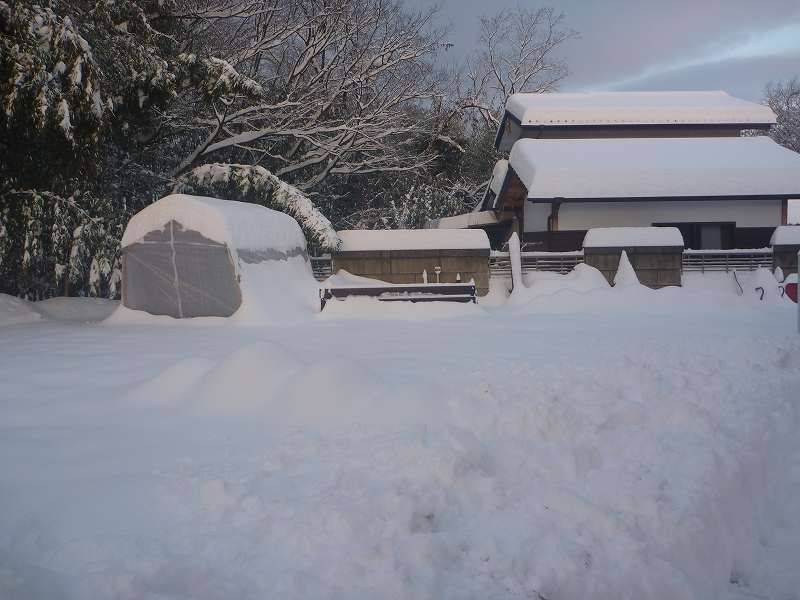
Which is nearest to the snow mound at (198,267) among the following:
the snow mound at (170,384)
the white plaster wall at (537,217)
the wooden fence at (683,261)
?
the wooden fence at (683,261)

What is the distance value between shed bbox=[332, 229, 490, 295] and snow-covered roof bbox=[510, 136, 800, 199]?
8.71 ft

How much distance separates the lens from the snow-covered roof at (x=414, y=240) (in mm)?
16750

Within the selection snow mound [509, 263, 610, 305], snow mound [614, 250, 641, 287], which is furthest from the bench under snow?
snow mound [614, 250, 641, 287]

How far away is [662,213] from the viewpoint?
18.9 m

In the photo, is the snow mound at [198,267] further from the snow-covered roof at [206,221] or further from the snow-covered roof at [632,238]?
the snow-covered roof at [632,238]

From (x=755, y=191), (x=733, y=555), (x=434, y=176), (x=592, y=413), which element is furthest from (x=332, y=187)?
(x=733, y=555)

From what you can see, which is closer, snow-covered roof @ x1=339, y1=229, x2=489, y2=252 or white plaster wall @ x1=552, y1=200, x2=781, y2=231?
snow-covered roof @ x1=339, y1=229, x2=489, y2=252

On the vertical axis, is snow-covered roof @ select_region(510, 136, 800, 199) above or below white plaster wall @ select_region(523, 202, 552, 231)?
above

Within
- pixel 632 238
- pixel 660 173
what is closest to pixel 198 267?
pixel 632 238

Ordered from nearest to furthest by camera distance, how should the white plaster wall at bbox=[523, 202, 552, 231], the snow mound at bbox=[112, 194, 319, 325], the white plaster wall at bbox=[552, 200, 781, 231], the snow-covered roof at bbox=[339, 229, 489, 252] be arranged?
1. the snow mound at bbox=[112, 194, 319, 325]
2. the snow-covered roof at bbox=[339, 229, 489, 252]
3. the white plaster wall at bbox=[552, 200, 781, 231]
4. the white plaster wall at bbox=[523, 202, 552, 231]

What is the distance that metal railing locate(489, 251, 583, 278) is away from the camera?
16.9 metres

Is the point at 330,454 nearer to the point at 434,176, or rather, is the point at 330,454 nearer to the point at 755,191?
the point at 755,191

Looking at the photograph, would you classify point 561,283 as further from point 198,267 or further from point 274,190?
point 198,267

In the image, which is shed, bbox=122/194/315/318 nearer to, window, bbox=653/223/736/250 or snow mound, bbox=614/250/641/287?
snow mound, bbox=614/250/641/287
